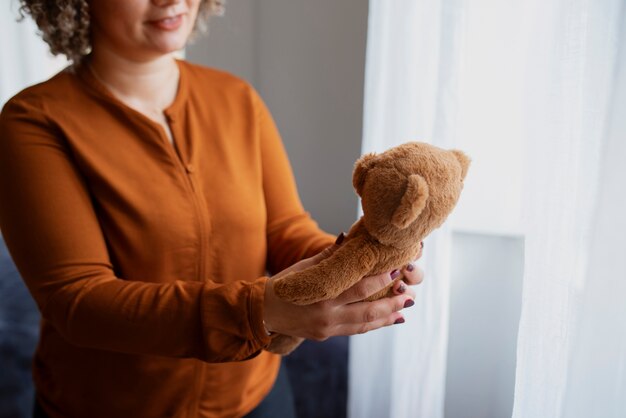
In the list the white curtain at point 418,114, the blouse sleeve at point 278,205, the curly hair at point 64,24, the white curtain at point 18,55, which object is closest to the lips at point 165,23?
the curly hair at point 64,24

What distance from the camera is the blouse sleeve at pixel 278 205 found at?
110cm

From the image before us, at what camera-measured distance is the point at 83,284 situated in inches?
33.5

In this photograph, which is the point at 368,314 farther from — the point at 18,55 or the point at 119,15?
the point at 18,55

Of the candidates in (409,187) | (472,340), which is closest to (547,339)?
(472,340)

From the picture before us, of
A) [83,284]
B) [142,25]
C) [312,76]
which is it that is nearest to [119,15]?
[142,25]

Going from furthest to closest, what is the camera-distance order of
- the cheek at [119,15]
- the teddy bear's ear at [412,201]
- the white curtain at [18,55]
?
1. the white curtain at [18,55]
2. the cheek at [119,15]
3. the teddy bear's ear at [412,201]

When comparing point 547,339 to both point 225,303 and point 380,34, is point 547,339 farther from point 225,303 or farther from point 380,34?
point 380,34

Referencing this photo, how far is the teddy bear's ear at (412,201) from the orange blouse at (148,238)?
0.79 ft

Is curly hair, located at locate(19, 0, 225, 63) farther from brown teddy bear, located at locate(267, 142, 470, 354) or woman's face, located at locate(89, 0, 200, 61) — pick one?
brown teddy bear, located at locate(267, 142, 470, 354)

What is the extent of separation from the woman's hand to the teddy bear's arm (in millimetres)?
41

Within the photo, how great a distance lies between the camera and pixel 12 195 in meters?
0.88

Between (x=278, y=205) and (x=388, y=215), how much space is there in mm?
495

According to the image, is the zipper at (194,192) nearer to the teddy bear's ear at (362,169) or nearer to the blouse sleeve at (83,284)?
the blouse sleeve at (83,284)

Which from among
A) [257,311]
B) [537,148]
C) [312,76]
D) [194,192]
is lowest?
[257,311]
